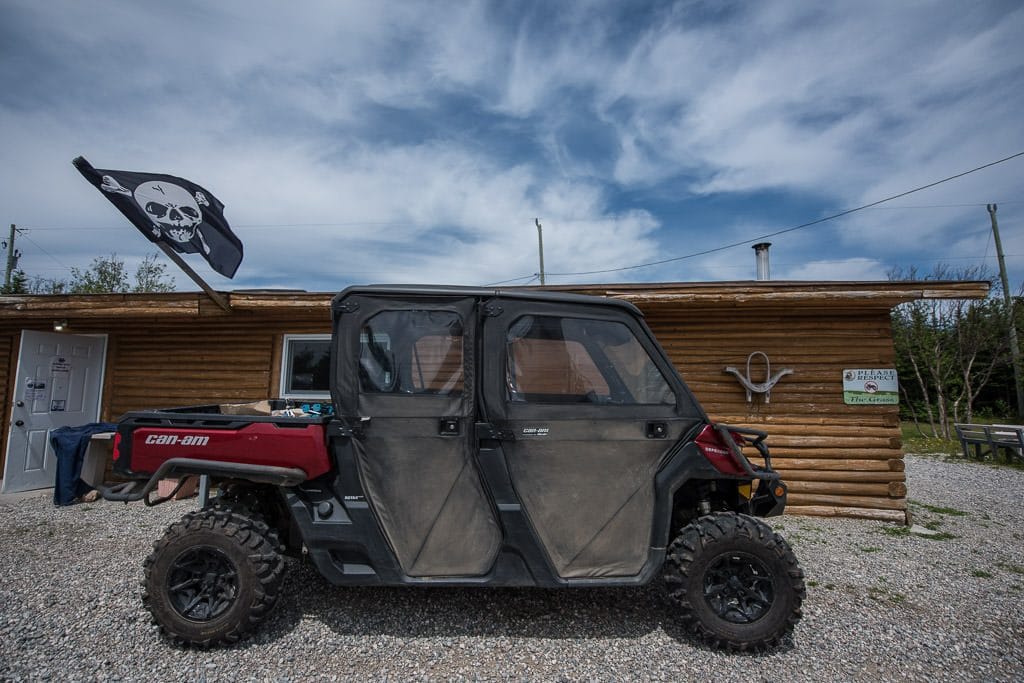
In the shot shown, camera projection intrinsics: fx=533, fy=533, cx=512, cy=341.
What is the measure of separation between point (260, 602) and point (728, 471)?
2740mm

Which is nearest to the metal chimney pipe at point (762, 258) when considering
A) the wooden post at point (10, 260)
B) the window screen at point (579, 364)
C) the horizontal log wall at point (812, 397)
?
the horizontal log wall at point (812, 397)

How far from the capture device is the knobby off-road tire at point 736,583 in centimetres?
297

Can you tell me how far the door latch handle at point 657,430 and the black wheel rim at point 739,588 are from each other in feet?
2.47

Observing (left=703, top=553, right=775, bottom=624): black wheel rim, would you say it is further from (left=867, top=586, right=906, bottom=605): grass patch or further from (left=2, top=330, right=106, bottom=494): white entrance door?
(left=2, top=330, right=106, bottom=494): white entrance door

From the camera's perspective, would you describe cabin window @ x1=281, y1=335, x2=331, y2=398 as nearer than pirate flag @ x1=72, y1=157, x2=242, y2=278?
No

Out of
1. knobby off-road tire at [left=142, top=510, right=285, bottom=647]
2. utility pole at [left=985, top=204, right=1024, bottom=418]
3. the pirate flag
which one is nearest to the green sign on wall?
knobby off-road tire at [left=142, top=510, right=285, bottom=647]

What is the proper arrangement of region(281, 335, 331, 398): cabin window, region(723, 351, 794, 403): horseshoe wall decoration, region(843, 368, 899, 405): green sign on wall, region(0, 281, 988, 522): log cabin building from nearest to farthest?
region(0, 281, 988, 522): log cabin building < region(843, 368, 899, 405): green sign on wall < region(723, 351, 794, 403): horseshoe wall decoration < region(281, 335, 331, 398): cabin window

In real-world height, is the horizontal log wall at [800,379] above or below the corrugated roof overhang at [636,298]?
below

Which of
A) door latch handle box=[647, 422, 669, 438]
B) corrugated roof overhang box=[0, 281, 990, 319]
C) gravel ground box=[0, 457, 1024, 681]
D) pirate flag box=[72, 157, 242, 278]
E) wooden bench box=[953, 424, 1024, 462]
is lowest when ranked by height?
gravel ground box=[0, 457, 1024, 681]

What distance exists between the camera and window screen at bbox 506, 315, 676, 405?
3.09 m

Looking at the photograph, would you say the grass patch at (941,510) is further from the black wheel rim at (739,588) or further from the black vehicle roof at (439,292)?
the black vehicle roof at (439,292)

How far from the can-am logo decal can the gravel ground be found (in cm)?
113

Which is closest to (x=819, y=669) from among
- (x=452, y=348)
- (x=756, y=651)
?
(x=756, y=651)

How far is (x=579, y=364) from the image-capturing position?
3186mm
